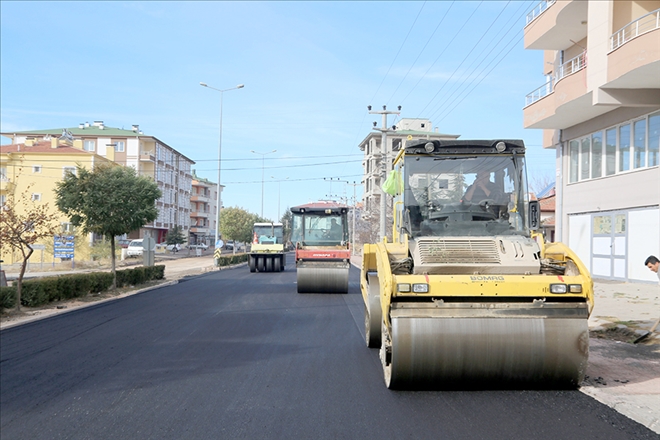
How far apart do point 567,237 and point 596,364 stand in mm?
16991

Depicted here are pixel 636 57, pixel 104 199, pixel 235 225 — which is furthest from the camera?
pixel 235 225

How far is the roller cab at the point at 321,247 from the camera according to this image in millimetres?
19672

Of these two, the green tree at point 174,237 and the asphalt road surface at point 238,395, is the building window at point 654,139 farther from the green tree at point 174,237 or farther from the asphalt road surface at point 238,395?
the green tree at point 174,237

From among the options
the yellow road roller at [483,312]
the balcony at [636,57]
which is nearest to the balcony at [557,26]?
the balcony at [636,57]

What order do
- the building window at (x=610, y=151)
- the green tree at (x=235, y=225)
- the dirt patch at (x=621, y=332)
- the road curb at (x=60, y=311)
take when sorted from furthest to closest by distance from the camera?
the green tree at (x=235, y=225), the building window at (x=610, y=151), the road curb at (x=60, y=311), the dirt patch at (x=621, y=332)

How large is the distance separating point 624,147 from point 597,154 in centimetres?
177

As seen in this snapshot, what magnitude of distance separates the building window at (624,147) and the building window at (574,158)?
2998 mm

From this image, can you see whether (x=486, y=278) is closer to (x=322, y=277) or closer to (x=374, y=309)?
(x=374, y=309)

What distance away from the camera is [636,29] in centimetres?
1630

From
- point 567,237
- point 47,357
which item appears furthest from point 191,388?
point 567,237

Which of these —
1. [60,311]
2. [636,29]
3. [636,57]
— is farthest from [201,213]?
[636,57]

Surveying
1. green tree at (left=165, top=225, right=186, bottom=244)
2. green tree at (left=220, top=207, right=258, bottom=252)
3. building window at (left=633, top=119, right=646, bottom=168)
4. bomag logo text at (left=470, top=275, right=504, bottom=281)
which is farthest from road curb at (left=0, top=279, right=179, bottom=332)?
green tree at (left=165, top=225, right=186, bottom=244)

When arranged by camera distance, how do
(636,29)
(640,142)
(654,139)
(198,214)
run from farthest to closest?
(198,214) < (640,142) < (654,139) < (636,29)

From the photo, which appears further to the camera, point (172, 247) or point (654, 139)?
point (172, 247)
